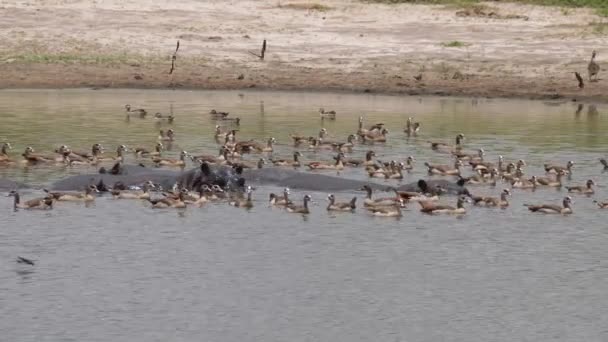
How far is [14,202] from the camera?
21.9 meters

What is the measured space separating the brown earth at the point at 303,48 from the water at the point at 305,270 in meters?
6.64

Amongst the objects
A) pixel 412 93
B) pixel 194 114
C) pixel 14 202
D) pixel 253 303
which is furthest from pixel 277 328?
pixel 412 93

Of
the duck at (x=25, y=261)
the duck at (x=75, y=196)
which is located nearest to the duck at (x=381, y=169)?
the duck at (x=75, y=196)

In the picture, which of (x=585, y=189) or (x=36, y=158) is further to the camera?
(x=36, y=158)

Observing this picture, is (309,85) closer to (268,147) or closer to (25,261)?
(268,147)

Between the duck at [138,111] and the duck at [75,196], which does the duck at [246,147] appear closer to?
the duck at [138,111]

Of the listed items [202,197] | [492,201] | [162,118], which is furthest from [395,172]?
[162,118]

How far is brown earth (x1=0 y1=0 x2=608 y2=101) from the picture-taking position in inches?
1326

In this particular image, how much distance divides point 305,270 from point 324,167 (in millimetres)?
6947

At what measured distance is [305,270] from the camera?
18453 mm

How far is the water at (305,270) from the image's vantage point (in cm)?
1595

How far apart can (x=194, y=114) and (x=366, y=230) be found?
Result: 10.5 meters

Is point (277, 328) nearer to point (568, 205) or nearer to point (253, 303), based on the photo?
point (253, 303)

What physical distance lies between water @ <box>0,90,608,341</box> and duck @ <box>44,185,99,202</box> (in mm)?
221
